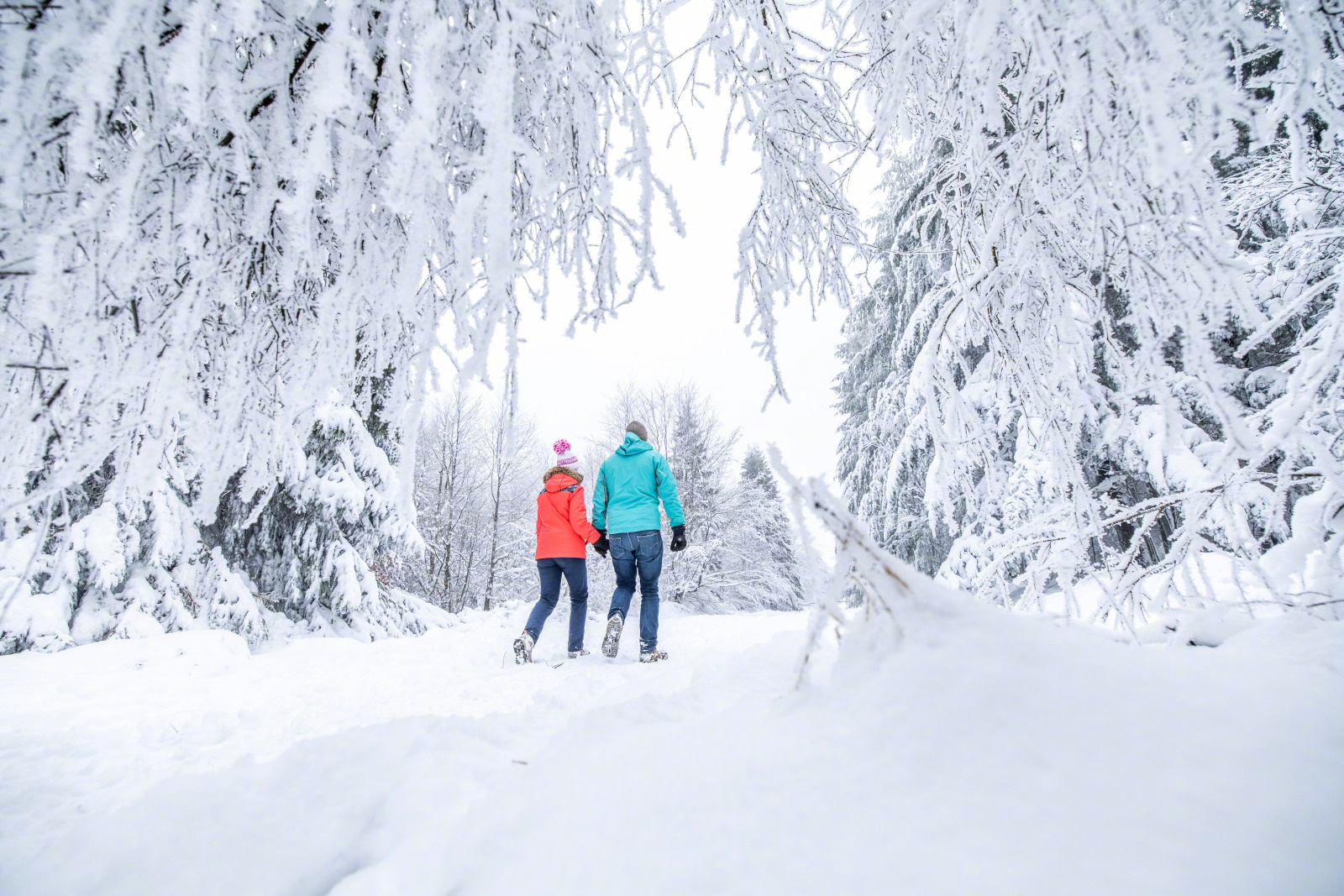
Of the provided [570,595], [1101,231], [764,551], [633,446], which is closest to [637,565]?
[570,595]

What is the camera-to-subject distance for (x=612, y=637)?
348 cm

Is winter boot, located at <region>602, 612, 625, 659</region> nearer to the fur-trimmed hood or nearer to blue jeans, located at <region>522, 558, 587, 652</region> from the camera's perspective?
blue jeans, located at <region>522, 558, 587, 652</region>

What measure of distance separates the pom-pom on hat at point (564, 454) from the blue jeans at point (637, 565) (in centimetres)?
81

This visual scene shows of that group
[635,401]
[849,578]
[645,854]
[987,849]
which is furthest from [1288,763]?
[635,401]

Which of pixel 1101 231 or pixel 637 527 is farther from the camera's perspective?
pixel 637 527

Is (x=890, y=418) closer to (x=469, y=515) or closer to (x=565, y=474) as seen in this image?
(x=565, y=474)

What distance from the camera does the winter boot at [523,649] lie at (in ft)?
11.0

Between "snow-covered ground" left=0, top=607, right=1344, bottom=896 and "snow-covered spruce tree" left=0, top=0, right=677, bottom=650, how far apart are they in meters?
0.58

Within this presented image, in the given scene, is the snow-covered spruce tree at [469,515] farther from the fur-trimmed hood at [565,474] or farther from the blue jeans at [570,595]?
the blue jeans at [570,595]

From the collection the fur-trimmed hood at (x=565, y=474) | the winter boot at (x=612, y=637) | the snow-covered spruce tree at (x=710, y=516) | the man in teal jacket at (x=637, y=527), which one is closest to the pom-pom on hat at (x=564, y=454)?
the fur-trimmed hood at (x=565, y=474)

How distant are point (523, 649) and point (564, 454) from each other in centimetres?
155

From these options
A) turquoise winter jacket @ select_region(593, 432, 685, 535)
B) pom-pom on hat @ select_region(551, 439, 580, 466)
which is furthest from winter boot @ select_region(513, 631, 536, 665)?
pom-pom on hat @ select_region(551, 439, 580, 466)

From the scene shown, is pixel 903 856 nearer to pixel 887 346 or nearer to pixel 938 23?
pixel 938 23

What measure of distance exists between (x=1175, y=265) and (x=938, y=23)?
98 cm
